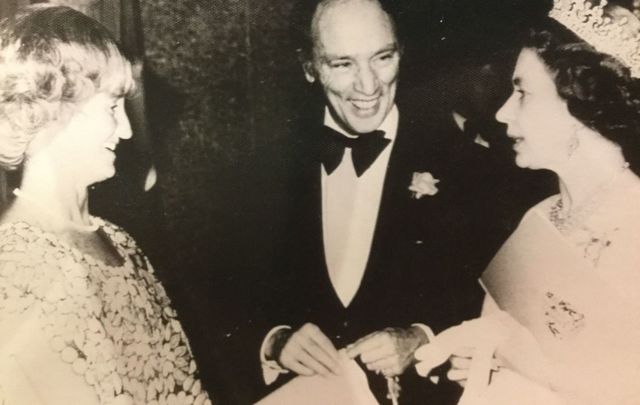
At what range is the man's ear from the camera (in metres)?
1.11

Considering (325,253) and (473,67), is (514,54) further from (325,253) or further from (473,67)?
(325,253)

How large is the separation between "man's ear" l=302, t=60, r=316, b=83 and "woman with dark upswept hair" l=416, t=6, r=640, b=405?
30 centimetres

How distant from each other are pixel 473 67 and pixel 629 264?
0.39 metres

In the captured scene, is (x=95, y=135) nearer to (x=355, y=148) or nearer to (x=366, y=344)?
(x=355, y=148)

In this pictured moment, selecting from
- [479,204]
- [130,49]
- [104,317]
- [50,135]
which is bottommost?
[104,317]

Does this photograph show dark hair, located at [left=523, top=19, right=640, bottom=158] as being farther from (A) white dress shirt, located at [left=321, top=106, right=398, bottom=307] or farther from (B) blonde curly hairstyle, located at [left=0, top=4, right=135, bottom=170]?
(B) blonde curly hairstyle, located at [left=0, top=4, right=135, bottom=170]

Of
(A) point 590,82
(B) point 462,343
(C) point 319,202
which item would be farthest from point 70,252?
(A) point 590,82

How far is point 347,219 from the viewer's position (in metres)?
1.12

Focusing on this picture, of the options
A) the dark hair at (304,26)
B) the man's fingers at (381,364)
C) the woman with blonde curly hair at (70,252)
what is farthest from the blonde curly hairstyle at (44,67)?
the man's fingers at (381,364)

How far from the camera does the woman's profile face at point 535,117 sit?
114 centimetres

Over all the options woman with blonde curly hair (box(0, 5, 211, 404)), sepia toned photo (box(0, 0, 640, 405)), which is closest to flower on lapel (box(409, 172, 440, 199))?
sepia toned photo (box(0, 0, 640, 405))

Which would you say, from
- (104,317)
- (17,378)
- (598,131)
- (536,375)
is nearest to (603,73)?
(598,131)

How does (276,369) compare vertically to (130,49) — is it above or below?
below

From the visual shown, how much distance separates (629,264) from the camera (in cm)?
115
